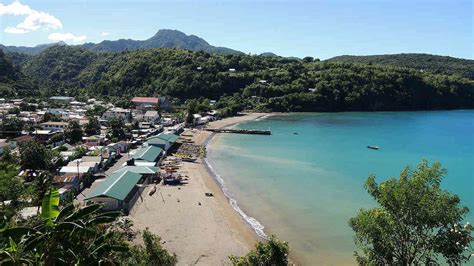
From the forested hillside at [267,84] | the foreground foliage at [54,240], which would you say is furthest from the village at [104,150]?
the forested hillside at [267,84]

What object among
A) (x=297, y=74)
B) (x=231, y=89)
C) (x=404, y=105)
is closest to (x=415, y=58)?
(x=404, y=105)

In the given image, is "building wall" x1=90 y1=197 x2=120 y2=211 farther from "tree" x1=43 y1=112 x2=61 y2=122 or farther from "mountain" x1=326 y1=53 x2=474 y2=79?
"mountain" x1=326 y1=53 x2=474 y2=79

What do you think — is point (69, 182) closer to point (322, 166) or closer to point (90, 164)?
point (90, 164)

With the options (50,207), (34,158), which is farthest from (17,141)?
(50,207)

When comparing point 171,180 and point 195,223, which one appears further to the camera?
point 171,180

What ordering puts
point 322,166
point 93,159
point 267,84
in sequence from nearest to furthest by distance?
point 93,159 < point 322,166 < point 267,84

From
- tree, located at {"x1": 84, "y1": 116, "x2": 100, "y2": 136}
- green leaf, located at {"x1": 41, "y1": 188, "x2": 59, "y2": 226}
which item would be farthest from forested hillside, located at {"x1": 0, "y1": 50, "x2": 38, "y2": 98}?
green leaf, located at {"x1": 41, "y1": 188, "x2": 59, "y2": 226}
